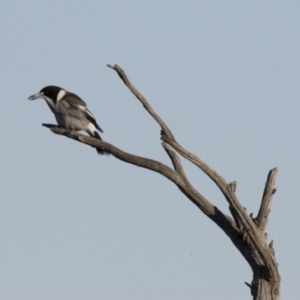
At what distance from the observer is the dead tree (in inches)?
431

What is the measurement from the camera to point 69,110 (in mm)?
16484

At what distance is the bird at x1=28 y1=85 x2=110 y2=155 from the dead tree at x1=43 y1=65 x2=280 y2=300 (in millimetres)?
5268

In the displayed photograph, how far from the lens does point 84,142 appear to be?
39.5ft

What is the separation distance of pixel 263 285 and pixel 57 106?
6688 millimetres

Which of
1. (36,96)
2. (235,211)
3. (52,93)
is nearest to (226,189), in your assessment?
(235,211)

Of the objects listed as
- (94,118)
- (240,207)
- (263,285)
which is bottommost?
(263,285)

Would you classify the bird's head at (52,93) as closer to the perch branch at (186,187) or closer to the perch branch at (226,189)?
the perch branch at (186,187)

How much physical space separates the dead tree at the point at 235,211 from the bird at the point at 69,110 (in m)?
5.27

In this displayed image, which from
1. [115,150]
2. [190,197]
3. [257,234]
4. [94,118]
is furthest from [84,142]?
[94,118]

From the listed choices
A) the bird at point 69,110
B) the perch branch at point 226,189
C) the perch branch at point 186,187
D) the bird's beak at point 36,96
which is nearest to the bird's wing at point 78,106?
the bird at point 69,110

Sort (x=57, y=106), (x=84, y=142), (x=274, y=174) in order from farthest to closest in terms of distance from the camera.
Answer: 1. (x=57, y=106)
2. (x=84, y=142)
3. (x=274, y=174)

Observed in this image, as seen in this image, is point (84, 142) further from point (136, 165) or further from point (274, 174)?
point (274, 174)

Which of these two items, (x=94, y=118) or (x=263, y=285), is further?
(x=94, y=118)

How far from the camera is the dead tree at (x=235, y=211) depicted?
1094cm
